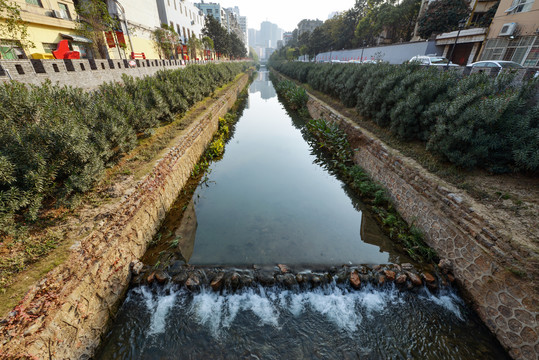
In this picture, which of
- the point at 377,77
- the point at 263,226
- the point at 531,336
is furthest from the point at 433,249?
the point at 377,77

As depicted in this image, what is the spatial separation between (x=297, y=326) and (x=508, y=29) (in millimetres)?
26807

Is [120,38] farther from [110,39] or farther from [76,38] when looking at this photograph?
[76,38]

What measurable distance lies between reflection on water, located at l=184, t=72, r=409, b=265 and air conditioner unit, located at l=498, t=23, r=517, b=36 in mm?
20717

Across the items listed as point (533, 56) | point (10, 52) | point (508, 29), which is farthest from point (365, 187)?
point (508, 29)

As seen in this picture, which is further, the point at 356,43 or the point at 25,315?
the point at 356,43

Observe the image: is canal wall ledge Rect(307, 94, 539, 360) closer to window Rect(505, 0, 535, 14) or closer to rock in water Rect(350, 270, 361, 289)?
rock in water Rect(350, 270, 361, 289)

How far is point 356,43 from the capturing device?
140 feet

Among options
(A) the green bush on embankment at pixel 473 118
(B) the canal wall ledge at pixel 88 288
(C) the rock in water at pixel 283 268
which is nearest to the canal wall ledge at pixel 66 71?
(B) the canal wall ledge at pixel 88 288

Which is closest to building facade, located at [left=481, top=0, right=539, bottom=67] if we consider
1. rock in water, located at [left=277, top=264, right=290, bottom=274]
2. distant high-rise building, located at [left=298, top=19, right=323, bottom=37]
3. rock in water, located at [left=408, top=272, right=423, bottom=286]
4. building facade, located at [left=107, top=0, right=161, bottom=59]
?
rock in water, located at [left=408, top=272, right=423, bottom=286]

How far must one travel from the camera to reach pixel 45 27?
15375 mm

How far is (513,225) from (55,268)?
26.6 feet

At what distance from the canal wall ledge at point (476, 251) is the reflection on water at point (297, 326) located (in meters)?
0.43

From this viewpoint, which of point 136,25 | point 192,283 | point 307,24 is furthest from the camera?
point 307,24

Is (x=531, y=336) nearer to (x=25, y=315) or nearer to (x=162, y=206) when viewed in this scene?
(x=25, y=315)
